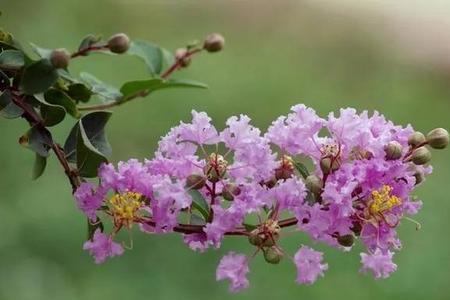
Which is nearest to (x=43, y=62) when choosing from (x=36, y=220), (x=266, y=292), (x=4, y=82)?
(x=4, y=82)

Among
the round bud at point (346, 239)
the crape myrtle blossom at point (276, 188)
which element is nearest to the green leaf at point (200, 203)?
the crape myrtle blossom at point (276, 188)

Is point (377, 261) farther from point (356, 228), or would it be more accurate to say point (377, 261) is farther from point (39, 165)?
point (39, 165)

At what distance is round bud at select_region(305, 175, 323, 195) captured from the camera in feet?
2.41

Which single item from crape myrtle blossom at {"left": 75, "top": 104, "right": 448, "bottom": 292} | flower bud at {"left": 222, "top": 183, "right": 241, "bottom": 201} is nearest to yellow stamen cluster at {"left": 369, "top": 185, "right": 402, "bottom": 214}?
crape myrtle blossom at {"left": 75, "top": 104, "right": 448, "bottom": 292}

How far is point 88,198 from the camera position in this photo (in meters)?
0.75

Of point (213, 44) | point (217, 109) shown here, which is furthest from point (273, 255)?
point (217, 109)

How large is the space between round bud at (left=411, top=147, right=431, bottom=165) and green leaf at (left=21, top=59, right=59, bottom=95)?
0.96 feet

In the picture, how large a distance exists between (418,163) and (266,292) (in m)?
1.43

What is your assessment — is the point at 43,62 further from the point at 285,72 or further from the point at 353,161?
the point at 285,72

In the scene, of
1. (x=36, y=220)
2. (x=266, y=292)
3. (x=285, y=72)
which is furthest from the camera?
(x=285, y=72)

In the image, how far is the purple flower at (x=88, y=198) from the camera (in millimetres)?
750

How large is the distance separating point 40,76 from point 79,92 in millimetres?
118

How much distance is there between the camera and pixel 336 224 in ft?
2.38

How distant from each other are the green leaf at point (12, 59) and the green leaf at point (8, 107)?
0.02m
